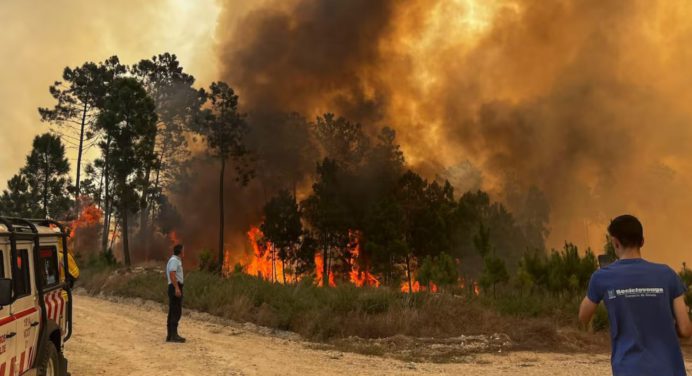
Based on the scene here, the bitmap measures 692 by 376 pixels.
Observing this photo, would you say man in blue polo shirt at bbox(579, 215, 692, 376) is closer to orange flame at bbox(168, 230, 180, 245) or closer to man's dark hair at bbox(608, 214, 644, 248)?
man's dark hair at bbox(608, 214, 644, 248)

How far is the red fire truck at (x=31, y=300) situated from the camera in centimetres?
503

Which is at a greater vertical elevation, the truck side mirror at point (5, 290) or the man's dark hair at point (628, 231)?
the man's dark hair at point (628, 231)

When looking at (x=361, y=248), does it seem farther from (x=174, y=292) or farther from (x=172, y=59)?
(x=174, y=292)

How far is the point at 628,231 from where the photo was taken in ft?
11.0

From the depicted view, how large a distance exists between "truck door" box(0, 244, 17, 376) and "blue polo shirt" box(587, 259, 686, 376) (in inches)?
190

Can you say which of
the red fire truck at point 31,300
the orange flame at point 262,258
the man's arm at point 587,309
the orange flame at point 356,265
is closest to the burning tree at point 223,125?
the orange flame at point 262,258

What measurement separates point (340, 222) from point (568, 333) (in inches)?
1197

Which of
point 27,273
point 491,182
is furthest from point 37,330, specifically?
point 491,182

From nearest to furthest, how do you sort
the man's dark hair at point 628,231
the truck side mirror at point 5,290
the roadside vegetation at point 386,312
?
the man's dark hair at point 628,231
the truck side mirror at point 5,290
the roadside vegetation at point 386,312

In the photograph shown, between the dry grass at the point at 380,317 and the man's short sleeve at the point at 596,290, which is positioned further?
the dry grass at the point at 380,317

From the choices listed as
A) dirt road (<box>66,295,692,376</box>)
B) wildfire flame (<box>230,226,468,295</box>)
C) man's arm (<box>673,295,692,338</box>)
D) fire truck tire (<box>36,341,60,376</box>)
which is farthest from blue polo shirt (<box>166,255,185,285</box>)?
wildfire flame (<box>230,226,468,295</box>)

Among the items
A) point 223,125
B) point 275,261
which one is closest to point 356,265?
point 275,261

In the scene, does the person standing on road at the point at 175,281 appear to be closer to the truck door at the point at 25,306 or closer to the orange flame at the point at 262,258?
the truck door at the point at 25,306

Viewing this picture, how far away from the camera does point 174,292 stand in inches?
445
